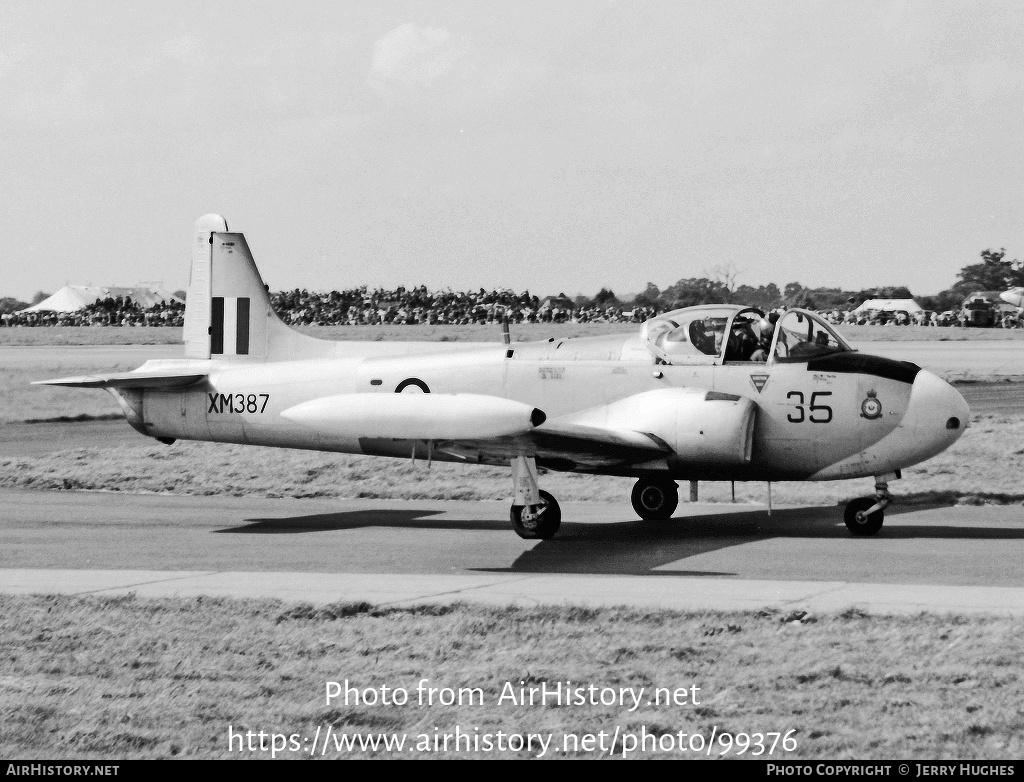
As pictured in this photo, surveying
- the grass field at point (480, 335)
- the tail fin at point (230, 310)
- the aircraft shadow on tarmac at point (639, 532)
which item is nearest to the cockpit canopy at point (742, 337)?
the aircraft shadow on tarmac at point (639, 532)

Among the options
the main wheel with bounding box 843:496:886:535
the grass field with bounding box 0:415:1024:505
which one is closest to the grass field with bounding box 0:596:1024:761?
the main wheel with bounding box 843:496:886:535

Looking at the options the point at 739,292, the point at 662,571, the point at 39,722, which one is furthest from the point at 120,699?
the point at 739,292

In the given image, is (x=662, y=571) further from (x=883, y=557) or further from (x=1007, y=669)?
(x=1007, y=669)

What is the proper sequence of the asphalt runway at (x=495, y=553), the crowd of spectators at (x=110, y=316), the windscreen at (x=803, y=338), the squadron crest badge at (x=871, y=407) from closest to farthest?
the asphalt runway at (x=495, y=553)
the squadron crest badge at (x=871, y=407)
the windscreen at (x=803, y=338)
the crowd of spectators at (x=110, y=316)

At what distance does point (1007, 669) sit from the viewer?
8234mm

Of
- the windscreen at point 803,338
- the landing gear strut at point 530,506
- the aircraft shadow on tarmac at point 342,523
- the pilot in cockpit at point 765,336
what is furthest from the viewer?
the aircraft shadow on tarmac at point 342,523

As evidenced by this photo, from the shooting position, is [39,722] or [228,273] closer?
[39,722]

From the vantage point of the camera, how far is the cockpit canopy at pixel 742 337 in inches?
594

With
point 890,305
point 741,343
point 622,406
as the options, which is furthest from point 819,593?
point 890,305

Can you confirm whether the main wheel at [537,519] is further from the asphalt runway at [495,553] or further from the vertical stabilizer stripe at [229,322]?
the vertical stabilizer stripe at [229,322]

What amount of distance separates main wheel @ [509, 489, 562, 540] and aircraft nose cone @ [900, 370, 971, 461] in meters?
4.00

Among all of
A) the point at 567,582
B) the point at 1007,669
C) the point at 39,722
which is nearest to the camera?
the point at 39,722

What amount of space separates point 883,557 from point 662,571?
238cm

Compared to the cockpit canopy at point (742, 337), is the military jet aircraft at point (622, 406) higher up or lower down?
lower down
